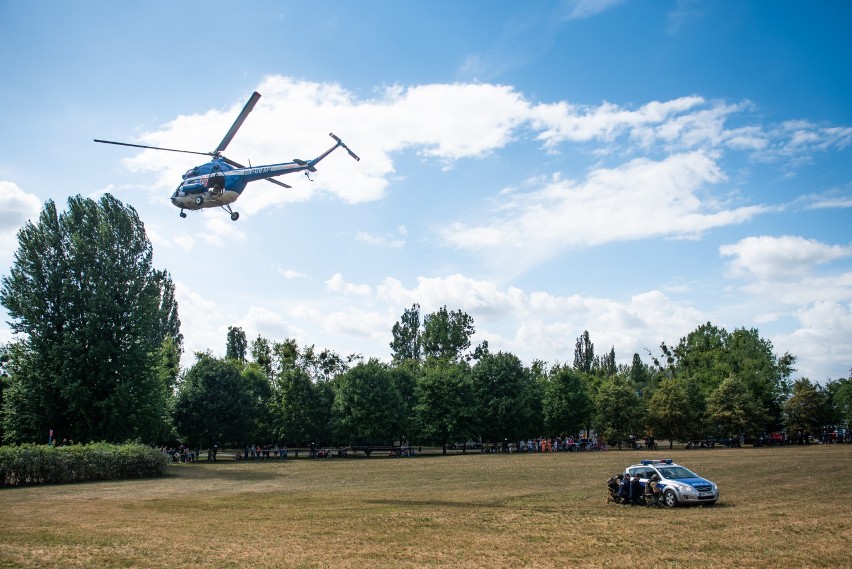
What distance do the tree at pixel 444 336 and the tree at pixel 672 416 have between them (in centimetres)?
4529

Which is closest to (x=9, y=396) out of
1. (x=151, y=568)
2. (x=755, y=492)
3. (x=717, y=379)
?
(x=151, y=568)

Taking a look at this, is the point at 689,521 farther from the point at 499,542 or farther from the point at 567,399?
the point at 567,399

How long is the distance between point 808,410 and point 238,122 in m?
76.9

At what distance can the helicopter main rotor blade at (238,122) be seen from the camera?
92.1 ft

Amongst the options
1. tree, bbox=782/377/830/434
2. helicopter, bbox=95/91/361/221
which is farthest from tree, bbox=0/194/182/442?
tree, bbox=782/377/830/434

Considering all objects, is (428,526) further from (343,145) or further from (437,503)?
(343,145)

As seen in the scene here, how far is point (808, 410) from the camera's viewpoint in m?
77.8

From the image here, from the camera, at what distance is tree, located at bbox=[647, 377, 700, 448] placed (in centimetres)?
7650

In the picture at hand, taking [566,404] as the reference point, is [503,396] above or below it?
above

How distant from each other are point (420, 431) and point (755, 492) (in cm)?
5225

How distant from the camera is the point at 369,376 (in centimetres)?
7362

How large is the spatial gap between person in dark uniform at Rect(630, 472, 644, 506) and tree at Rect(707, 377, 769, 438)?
61.4 metres

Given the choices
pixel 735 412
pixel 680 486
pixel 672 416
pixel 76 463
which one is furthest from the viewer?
pixel 735 412

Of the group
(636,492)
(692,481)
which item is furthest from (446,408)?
(692,481)
